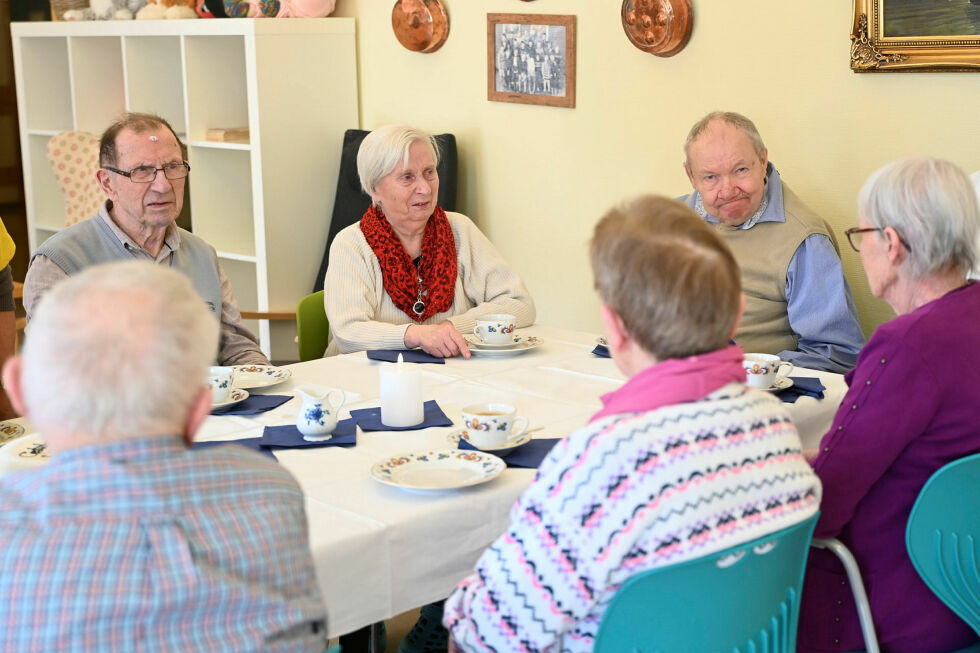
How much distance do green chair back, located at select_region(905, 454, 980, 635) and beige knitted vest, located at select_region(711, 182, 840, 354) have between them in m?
1.31

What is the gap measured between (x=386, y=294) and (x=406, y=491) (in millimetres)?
1295

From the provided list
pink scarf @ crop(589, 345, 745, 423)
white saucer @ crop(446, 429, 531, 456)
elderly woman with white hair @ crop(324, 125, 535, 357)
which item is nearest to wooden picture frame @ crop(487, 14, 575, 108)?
elderly woman with white hair @ crop(324, 125, 535, 357)

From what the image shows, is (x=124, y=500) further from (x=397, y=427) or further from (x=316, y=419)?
(x=397, y=427)

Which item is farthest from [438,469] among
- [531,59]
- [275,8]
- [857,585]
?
[275,8]

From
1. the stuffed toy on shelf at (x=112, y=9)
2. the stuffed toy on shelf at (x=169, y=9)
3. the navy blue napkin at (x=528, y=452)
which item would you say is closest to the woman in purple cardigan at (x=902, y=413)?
the navy blue napkin at (x=528, y=452)

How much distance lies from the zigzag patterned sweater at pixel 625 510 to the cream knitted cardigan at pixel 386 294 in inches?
54.1

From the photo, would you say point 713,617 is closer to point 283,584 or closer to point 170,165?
point 283,584

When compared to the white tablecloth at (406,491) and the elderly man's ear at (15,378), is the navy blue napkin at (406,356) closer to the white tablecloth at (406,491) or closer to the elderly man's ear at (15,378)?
the white tablecloth at (406,491)

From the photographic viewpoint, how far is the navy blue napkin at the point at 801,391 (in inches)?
87.5

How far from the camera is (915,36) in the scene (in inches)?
113

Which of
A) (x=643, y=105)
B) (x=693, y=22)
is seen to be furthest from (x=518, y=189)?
(x=693, y=22)

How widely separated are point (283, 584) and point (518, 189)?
10.00 feet

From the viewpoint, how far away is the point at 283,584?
3.73ft

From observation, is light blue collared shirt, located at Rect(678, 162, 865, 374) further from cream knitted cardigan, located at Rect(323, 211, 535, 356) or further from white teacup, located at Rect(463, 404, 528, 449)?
white teacup, located at Rect(463, 404, 528, 449)
